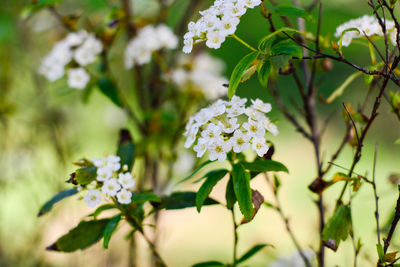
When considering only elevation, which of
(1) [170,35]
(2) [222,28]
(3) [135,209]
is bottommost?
(3) [135,209]

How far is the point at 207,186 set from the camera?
87cm

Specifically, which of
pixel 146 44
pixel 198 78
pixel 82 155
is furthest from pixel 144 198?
pixel 82 155

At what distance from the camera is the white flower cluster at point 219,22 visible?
30.4 inches

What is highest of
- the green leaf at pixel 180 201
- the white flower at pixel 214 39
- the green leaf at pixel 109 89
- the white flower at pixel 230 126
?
the green leaf at pixel 109 89

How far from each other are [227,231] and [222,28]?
9.10 feet

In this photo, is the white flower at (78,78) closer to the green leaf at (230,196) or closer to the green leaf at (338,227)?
the green leaf at (230,196)

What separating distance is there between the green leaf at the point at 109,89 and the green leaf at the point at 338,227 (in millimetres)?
766

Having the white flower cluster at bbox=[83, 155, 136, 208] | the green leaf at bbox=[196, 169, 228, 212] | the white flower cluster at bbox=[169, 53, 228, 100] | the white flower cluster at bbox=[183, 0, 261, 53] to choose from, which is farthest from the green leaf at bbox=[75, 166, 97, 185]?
the white flower cluster at bbox=[169, 53, 228, 100]

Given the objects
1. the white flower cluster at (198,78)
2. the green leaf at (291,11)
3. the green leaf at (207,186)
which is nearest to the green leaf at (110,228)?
the green leaf at (207,186)

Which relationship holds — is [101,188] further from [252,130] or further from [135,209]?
[252,130]

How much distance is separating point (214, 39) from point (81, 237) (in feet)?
1.83

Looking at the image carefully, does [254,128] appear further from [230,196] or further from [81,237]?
[81,237]

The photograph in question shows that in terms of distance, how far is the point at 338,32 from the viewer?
96 cm

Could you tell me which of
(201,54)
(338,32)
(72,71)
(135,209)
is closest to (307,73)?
(338,32)
